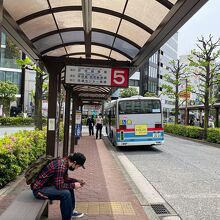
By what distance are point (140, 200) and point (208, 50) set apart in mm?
22497

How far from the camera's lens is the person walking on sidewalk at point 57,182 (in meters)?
4.96

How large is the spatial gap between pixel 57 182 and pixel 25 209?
570 mm

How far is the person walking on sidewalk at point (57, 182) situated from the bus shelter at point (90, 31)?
2.12m

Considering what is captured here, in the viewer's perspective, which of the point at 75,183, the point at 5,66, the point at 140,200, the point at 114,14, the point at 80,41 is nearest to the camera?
the point at 75,183

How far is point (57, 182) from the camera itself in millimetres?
4973

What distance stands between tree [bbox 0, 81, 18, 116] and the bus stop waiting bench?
45758 millimetres

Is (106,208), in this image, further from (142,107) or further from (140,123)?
(142,107)

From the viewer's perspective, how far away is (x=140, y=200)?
741 cm

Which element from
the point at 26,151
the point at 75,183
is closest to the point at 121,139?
the point at 26,151

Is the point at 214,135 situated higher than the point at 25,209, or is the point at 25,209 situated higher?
the point at 214,135

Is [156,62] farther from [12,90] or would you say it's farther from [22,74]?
[12,90]

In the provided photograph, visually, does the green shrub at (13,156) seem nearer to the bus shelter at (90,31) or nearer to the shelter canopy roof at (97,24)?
the bus shelter at (90,31)

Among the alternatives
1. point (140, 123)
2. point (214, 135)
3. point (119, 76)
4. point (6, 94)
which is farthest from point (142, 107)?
point (6, 94)

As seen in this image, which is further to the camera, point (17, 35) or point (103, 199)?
point (103, 199)
